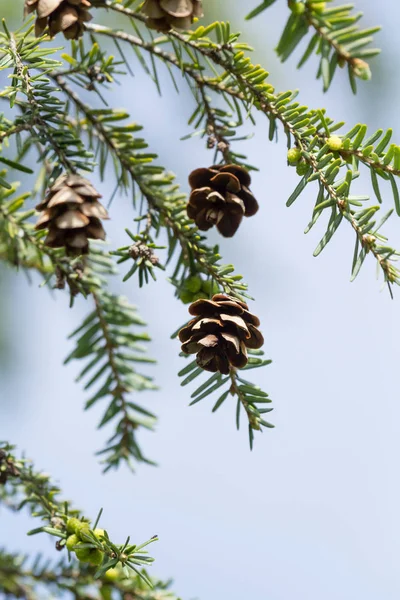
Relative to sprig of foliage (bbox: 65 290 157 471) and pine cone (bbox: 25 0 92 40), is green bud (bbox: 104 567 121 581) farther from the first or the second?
pine cone (bbox: 25 0 92 40)

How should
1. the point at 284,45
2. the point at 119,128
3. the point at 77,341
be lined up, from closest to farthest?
the point at 284,45
the point at 119,128
the point at 77,341

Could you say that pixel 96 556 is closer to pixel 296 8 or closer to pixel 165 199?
pixel 165 199

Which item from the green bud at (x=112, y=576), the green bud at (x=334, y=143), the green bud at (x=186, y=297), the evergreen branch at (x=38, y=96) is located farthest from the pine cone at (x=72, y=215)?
the green bud at (x=112, y=576)

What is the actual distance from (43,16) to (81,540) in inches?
20.5

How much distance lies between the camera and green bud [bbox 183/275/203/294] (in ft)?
2.73

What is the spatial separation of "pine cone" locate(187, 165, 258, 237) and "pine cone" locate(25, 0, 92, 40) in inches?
7.8

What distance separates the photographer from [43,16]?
27.8 inches

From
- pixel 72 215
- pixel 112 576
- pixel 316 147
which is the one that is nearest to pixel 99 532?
pixel 112 576

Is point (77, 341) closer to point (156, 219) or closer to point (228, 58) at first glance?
point (156, 219)

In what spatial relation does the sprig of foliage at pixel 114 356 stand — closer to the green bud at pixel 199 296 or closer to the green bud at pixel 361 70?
the green bud at pixel 199 296

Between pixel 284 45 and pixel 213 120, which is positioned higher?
pixel 213 120

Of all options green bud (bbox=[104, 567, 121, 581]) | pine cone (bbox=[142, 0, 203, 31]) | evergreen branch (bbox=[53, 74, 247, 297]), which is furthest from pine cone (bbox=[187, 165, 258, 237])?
green bud (bbox=[104, 567, 121, 581])

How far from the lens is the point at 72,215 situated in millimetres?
734

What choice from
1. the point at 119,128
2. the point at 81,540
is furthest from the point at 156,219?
the point at 81,540
